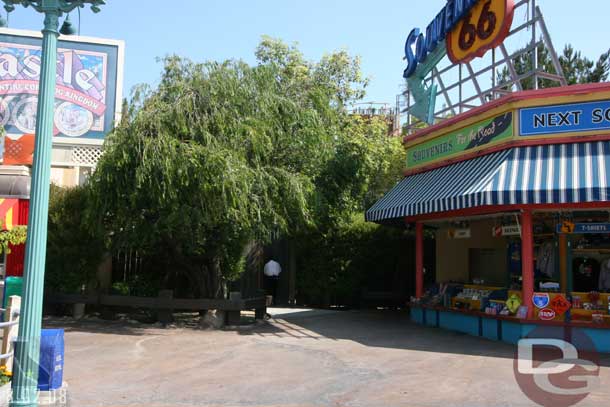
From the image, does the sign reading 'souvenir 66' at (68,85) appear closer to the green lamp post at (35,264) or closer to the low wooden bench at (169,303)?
the low wooden bench at (169,303)

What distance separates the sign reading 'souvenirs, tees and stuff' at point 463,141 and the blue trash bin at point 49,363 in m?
9.75

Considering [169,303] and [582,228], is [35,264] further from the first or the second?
[582,228]

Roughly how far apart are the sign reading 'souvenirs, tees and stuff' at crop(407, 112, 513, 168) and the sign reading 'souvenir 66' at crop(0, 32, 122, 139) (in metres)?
13.2

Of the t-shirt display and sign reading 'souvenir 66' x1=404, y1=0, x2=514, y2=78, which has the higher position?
sign reading 'souvenir 66' x1=404, y1=0, x2=514, y2=78

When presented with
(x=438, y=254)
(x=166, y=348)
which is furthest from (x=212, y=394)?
(x=438, y=254)

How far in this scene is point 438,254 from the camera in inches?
725

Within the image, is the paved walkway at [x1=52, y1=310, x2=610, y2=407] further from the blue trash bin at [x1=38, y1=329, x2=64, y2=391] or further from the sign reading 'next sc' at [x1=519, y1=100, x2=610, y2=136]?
the sign reading 'next sc' at [x1=519, y1=100, x2=610, y2=136]

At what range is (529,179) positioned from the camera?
37.8ft

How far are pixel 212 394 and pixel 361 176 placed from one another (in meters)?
10.7

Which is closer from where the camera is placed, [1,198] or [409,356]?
[409,356]

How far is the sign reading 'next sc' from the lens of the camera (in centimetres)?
1191

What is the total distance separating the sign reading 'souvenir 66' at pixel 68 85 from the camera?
2355cm

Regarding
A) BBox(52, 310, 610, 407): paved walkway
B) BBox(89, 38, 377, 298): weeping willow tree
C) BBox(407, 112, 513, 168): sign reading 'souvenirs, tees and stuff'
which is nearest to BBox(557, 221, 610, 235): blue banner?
BBox(407, 112, 513, 168): sign reading 'souvenirs, tees and stuff'

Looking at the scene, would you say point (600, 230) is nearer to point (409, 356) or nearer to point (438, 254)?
point (409, 356)
